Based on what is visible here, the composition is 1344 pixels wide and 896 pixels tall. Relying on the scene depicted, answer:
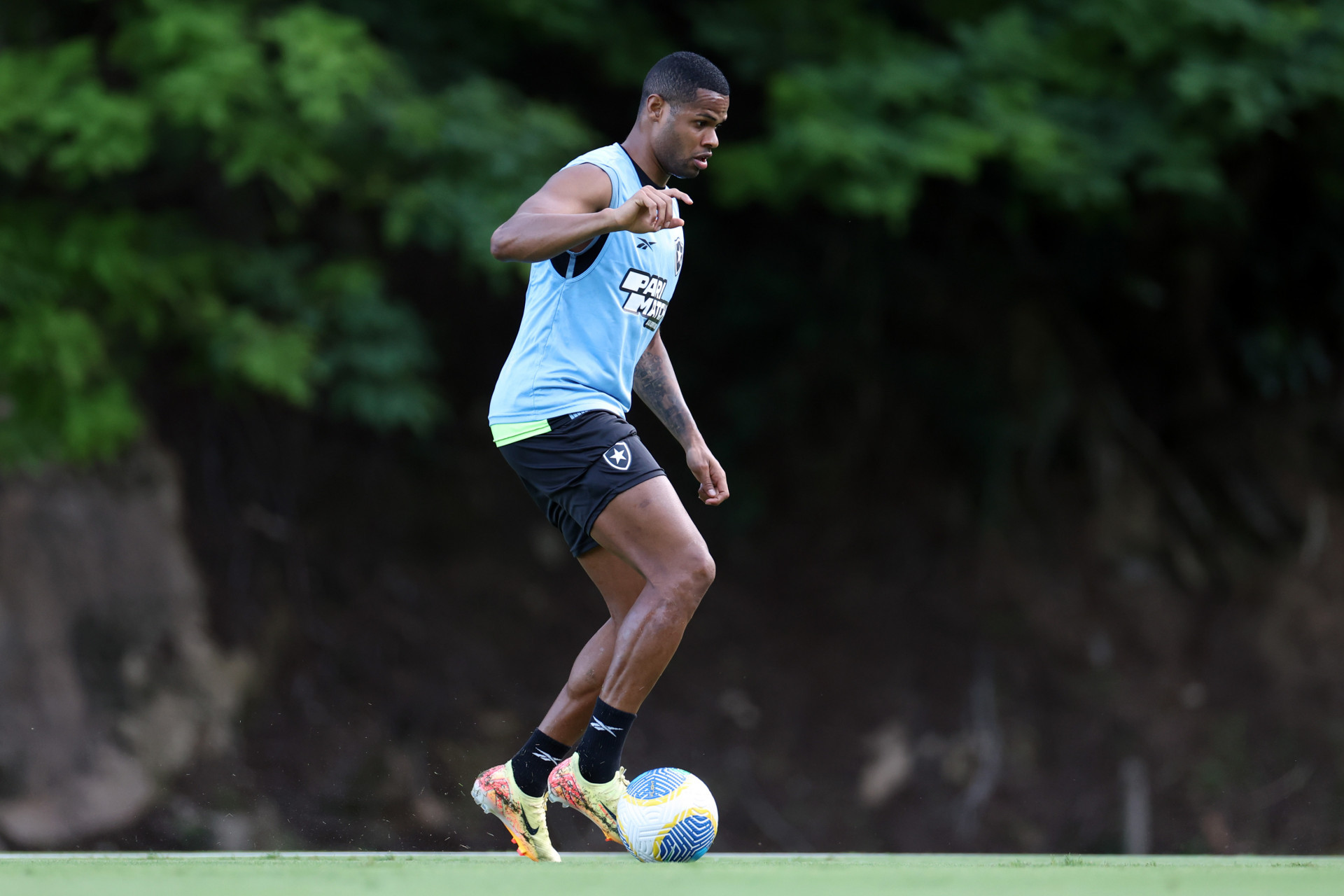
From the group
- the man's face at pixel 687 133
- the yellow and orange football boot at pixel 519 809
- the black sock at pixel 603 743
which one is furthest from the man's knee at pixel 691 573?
the man's face at pixel 687 133

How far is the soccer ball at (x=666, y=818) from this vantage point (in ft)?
13.4

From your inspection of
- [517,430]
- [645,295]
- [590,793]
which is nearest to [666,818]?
[590,793]

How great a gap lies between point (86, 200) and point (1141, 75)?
6490 millimetres

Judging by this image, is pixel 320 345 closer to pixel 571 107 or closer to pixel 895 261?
pixel 571 107

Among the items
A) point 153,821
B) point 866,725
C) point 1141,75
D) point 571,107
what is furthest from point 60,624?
point 1141,75

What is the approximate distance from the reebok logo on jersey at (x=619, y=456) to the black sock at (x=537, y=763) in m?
0.85

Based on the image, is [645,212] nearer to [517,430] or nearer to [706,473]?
[517,430]

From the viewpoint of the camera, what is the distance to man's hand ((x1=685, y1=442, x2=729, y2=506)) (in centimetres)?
455

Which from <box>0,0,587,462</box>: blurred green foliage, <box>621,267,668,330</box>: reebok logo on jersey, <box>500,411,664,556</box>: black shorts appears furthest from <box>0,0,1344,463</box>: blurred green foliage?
<box>500,411,664,556</box>: black shorts

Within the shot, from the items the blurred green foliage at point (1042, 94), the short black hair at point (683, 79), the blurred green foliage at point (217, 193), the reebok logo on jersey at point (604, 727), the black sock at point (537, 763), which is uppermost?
the short black hair at point (683, 79)

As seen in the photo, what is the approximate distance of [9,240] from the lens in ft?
28.3

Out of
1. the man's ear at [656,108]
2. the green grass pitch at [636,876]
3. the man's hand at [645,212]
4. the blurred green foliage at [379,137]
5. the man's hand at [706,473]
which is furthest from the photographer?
the blurred green foliage at [379,137]

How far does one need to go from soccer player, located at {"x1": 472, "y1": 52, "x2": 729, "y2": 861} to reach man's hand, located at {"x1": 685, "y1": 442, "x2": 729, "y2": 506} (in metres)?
0.30

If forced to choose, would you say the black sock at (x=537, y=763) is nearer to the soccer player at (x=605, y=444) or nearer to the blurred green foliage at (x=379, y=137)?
the soccer player at (x=605, y=444)
